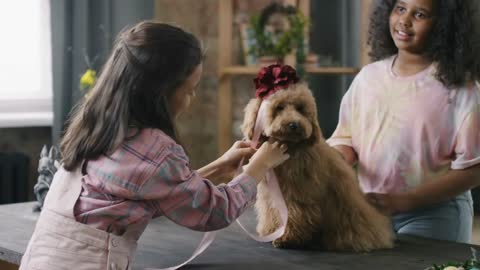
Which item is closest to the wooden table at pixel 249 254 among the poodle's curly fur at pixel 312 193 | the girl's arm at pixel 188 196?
the poodle's curly fur at pixel 312 193

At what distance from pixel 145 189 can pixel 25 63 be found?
284 centimetres

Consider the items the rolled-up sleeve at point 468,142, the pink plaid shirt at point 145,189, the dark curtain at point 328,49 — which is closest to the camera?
the pink plaid shirt at point 145,189

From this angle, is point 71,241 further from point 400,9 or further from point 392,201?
point 400,9

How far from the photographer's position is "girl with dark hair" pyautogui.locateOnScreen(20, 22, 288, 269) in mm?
1571

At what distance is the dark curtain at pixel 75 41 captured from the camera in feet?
13.4

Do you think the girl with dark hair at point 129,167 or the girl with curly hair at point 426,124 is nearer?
the girl with dark hair at point 129,167

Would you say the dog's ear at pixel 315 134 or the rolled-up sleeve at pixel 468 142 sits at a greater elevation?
the dog's ear at pixel 315 134

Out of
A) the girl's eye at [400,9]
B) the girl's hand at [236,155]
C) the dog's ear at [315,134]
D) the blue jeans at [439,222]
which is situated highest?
the girl's eye at [400,9]

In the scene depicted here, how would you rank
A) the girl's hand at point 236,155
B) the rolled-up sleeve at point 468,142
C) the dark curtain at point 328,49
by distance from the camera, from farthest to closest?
the dark curtain at point 328,49 → the rolled-up sleeve at point 468,142 → the girl's hand at point 236,155

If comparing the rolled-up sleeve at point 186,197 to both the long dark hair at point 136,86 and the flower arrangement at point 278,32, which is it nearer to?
the long dark hair at point 136,86

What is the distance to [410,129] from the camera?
7.00 feet

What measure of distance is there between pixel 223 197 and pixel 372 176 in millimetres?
688

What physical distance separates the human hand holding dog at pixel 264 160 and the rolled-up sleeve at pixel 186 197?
0.09m

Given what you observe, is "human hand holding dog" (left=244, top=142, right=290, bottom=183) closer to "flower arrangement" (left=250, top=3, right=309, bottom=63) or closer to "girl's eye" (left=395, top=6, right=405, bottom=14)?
"girl's eye" (left=395, top=6, right=405, bottom=14)
